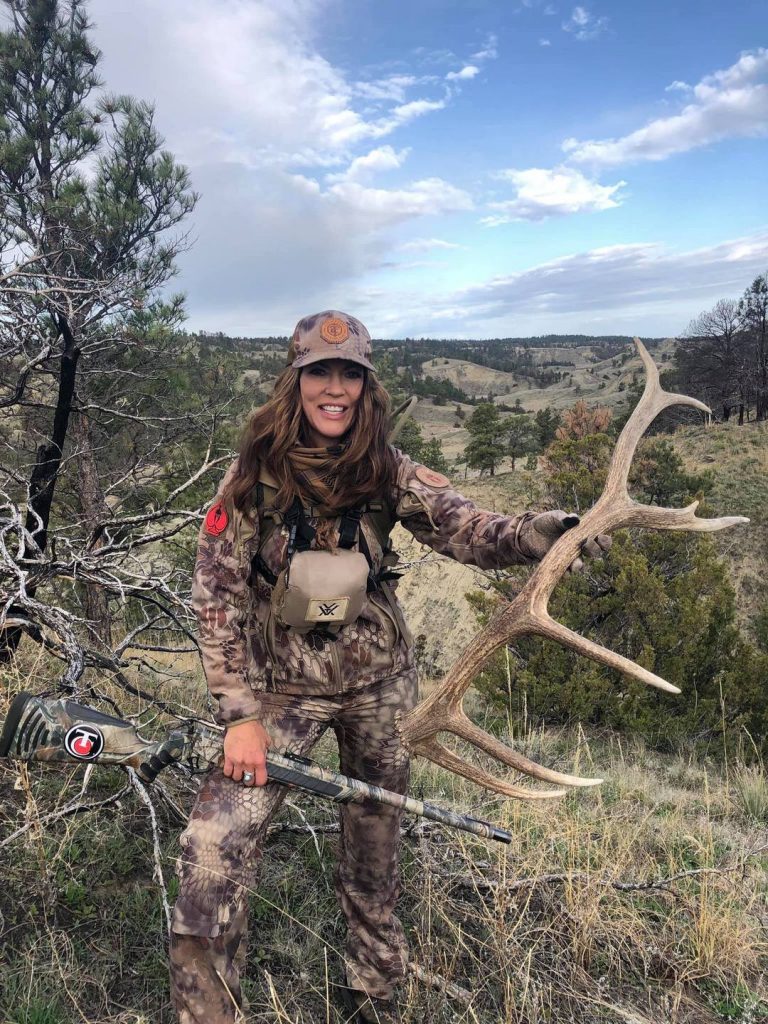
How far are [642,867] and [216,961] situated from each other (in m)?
2.07

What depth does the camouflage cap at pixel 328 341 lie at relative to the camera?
216 centimetres

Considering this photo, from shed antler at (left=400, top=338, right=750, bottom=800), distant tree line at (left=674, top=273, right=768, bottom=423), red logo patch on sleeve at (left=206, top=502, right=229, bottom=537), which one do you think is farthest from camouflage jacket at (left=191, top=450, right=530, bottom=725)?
distant tree line at (left=674, top=273, right=768, bottom=423)

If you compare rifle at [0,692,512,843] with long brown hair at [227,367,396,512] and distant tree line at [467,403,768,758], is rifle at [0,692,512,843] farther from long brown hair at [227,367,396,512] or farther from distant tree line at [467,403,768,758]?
distant tree line at [467,403,768,758]

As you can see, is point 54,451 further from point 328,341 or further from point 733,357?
point 733,357

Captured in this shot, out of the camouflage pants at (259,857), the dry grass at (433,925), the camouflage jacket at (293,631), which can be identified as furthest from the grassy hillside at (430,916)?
the camouflage jacket at (293,631)

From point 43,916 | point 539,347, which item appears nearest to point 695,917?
point 43,916

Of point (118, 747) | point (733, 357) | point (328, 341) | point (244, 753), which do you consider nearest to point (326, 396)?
point (328, 341)

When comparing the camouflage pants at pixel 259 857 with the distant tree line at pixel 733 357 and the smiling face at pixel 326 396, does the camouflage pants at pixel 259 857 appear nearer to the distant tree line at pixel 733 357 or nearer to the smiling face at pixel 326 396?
the smiling face at pixel 326 396

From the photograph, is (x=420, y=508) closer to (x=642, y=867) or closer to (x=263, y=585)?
(x=263, y=585)

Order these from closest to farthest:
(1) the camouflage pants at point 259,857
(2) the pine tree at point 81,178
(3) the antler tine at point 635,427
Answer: (1) the camouflage pants at point 259,857 → (3) the antler tine at point 635,427 → (2) the pine tree at point 81,178

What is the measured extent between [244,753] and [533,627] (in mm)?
970

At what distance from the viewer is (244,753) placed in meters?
1.89

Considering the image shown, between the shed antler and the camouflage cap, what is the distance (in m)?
0.92

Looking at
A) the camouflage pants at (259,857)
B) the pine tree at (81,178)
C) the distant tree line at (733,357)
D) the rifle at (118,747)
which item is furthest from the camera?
the distant tree line at (733,357)
